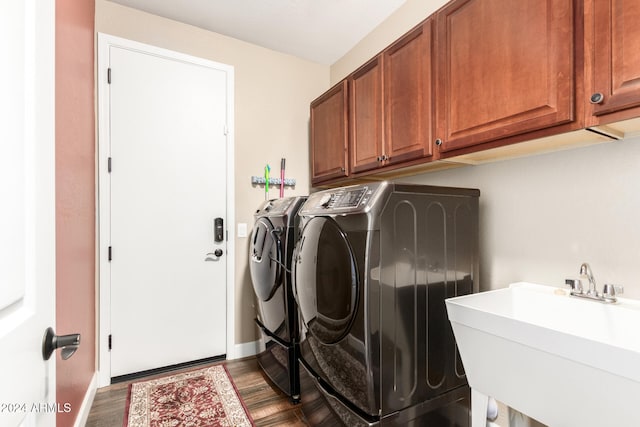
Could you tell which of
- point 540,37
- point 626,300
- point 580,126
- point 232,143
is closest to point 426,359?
point 626,300

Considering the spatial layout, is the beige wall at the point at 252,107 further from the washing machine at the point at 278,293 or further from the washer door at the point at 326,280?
the washer door at the point at 326,280

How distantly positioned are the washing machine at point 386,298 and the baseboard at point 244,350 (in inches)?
45.7

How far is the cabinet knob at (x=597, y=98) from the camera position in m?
0.99

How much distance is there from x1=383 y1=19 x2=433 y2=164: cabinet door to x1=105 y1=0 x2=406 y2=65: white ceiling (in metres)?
0.72

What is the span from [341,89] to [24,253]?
222cm

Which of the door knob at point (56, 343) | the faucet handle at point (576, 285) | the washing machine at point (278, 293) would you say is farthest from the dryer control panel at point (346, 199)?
the door knob at point (56, 343)

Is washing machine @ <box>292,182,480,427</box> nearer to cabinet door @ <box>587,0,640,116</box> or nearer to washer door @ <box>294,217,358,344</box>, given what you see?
washer door @ <box>294,217,358,344</box>

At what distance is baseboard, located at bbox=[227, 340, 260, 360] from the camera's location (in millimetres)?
2607

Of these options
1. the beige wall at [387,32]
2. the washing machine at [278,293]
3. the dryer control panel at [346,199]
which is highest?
the beige wall at [387,32]

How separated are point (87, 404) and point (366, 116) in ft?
8.47

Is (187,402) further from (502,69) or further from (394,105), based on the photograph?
(502,69)

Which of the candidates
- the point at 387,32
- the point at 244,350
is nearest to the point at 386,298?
the point at 244,350

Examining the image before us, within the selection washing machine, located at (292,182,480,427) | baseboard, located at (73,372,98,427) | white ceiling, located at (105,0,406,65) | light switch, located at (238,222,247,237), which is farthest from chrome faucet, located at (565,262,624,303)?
baseboard, located at (73,372,98,427)

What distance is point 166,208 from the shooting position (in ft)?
7.82
